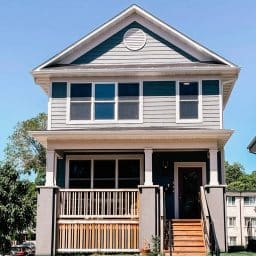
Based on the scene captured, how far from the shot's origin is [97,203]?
18859 mm

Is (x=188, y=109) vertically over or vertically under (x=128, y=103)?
under

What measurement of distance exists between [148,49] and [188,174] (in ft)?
17.2

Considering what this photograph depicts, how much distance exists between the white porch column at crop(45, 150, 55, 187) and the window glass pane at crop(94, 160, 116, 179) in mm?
2516

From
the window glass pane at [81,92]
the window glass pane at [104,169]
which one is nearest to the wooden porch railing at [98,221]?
the window glass pane at [104,169]

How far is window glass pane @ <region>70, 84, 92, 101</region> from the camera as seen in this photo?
20.8 m

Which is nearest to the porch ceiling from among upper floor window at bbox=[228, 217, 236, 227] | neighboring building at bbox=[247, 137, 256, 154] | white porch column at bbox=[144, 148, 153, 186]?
white porch column at bbox=[144, 148, 153, 186]

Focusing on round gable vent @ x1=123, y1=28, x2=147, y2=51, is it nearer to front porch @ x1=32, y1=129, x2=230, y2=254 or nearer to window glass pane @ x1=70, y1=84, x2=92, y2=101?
window glass pane @ x1=70, y1=84, x2=92, y2=101

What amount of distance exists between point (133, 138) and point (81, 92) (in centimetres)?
314

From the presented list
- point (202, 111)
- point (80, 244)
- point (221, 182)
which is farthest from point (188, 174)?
point (80, 244)

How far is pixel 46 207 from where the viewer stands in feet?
60.9

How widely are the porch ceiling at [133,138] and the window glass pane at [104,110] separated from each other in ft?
5.00

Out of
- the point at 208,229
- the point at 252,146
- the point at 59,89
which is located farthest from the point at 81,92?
the point at 252,146

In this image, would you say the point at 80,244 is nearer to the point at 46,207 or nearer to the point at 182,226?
the point at 46,207

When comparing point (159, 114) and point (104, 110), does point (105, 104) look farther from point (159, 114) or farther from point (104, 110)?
point (159, 114)
